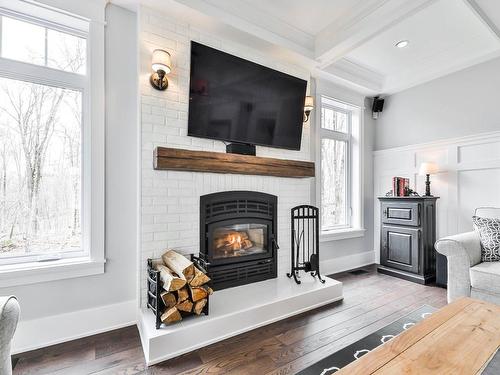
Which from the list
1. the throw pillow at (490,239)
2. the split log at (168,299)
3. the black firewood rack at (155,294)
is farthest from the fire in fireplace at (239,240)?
the throw pillow at (490,239)

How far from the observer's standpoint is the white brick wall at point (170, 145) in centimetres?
212

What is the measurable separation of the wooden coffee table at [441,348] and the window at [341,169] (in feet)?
7.28

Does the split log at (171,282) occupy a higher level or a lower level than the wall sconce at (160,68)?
lower

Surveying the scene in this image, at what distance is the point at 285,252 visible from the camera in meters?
2.88

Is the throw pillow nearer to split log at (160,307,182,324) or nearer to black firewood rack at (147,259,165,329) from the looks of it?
split log at (160,307,182,324)

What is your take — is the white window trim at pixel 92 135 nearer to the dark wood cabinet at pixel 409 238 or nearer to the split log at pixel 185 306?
the split log at pixel 185 306

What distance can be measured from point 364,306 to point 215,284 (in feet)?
4.66

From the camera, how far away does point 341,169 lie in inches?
153

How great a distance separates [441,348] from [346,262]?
2617 millimetres

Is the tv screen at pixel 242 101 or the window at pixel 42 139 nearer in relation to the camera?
the window at pixel 42 139

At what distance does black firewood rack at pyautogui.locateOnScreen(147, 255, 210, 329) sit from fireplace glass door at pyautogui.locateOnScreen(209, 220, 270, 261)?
12.7 inches

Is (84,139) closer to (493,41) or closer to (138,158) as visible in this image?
(138,158)

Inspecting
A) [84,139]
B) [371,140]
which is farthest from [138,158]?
[371,140]

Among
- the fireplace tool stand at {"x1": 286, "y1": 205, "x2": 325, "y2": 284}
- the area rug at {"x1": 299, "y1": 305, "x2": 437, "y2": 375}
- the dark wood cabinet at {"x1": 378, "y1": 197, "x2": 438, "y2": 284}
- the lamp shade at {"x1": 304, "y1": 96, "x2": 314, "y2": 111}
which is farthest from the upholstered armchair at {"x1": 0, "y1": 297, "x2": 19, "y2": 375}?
the dark wood cabinet at {"x1": 378, "y1": 197, "x2": 438, "y2": 284}
